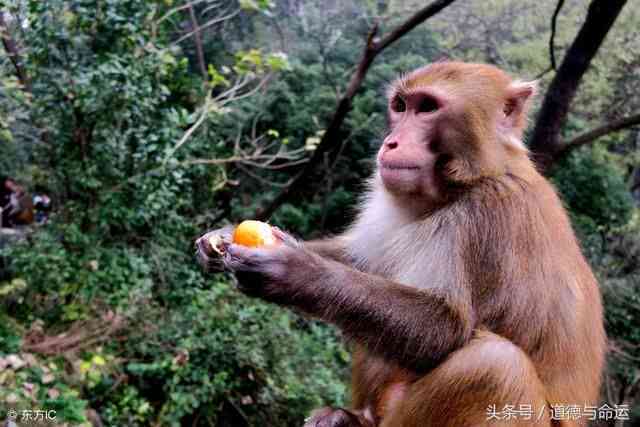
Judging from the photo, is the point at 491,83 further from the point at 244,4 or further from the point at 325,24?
the point at 325,24

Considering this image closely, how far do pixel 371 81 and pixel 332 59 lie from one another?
116 cm

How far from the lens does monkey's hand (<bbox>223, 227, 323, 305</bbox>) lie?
6.57ft

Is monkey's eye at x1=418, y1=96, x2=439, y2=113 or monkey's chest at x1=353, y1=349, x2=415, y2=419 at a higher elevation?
monkey's eye at x1=418, y1=96, x2=439, y2=113

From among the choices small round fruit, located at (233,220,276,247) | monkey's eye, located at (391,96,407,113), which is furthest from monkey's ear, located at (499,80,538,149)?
small round fruit, located at (233,220,276,247)

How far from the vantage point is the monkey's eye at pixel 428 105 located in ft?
7.59

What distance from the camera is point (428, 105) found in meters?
2.34

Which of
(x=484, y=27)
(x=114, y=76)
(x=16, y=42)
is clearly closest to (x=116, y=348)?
(x=114, y=76)

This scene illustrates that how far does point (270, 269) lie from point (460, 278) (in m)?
0.73

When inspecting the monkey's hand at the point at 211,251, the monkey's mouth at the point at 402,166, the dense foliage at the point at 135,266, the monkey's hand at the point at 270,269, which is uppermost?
the monkey's mouth at the point at 402,166

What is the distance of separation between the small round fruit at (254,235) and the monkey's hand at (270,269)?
0.04 metres

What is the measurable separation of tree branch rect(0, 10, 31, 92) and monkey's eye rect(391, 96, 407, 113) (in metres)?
4.87

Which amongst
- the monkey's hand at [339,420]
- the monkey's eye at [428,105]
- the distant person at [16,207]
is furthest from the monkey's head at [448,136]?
the distant person at [16,207]

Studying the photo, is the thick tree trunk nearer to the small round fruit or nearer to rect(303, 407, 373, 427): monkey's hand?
rect(303, 407, 373, 427): monkey's hand

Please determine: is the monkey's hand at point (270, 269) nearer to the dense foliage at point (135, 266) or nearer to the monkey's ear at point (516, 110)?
the monkey's ear at point (516, 110)
